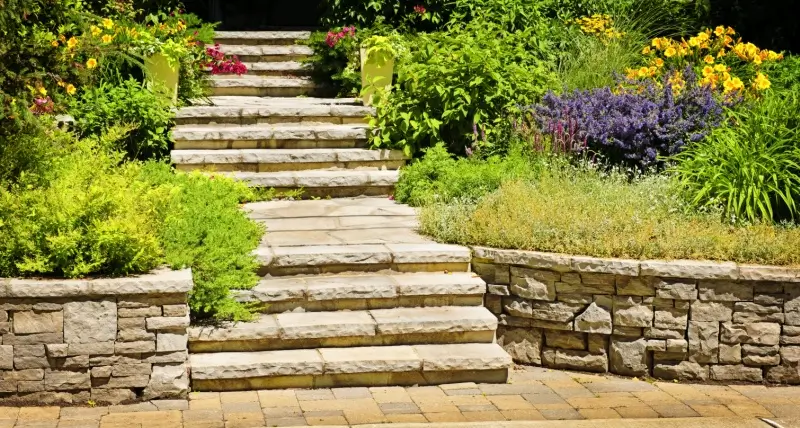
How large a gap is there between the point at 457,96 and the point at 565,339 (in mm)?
2888

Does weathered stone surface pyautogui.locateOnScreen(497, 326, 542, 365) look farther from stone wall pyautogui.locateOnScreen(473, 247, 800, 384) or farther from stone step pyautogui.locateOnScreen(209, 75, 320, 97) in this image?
stone step pyautogui.locateOnScreen(209, 75, 320, 97)

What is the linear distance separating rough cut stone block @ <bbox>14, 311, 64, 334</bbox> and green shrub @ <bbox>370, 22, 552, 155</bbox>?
396cm

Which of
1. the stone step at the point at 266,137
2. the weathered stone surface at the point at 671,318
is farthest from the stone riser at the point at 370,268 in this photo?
the stone step at the point at 266,137

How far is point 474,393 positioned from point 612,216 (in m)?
1.66

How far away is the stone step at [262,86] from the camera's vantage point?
10.3 meters

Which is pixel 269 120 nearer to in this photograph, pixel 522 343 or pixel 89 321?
pixel 522 343

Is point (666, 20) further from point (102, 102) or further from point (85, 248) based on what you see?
point (85, 248)

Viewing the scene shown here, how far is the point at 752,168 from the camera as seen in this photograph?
720 centimetres

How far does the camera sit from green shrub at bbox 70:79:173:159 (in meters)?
8.33

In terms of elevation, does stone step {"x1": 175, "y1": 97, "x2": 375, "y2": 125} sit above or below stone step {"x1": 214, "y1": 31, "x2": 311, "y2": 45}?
below

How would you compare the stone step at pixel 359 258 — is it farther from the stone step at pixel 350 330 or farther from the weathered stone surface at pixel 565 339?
the weathered stone surface at pixel 565 339

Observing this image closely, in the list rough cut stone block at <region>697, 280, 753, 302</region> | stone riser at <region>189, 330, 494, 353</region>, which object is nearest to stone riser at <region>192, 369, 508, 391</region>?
stone riser at <region>189, 330, 494, 353</region>

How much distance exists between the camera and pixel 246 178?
8.54 meters

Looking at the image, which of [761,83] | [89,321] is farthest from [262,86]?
[89,321]
